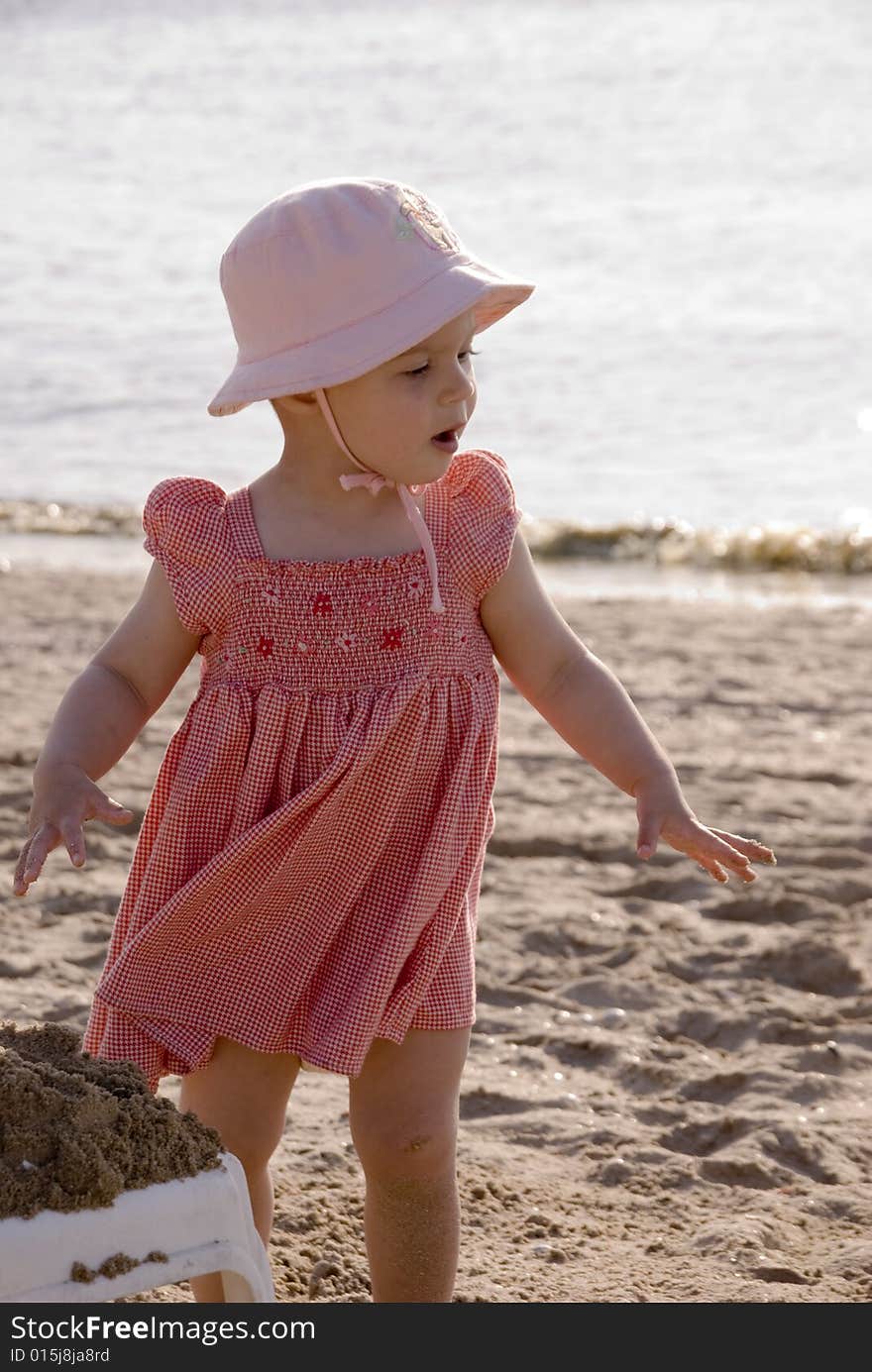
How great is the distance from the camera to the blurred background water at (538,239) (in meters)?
11.0

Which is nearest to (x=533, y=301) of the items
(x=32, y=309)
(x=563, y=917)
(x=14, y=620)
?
(x=32, y=309)

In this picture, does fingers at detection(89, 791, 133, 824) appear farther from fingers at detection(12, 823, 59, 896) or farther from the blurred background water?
the blurred background water

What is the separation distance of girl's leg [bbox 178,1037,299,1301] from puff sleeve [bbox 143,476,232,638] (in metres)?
0.61

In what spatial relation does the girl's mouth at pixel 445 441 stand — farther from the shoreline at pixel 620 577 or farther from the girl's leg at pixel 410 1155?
the shoreline at pixel 620 577

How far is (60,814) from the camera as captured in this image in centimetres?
238

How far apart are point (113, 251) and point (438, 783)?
1918 cm

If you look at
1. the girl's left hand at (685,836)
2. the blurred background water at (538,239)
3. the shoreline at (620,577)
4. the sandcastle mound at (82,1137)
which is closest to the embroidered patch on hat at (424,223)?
the girl's left hand at (685,836)

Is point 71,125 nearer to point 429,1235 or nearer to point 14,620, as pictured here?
point 14,620

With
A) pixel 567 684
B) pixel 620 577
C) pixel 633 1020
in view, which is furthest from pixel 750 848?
pixel 620 577

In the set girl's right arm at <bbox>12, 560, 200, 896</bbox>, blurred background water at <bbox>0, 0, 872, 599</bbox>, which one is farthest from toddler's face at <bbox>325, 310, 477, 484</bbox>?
blurred background water at <bbox>0, 0, 872, 599</bbox>

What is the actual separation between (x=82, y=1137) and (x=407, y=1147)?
29.4 inches

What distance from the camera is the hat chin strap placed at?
2539mm

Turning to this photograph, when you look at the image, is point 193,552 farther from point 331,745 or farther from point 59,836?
point 59,836

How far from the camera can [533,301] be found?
1758cm
